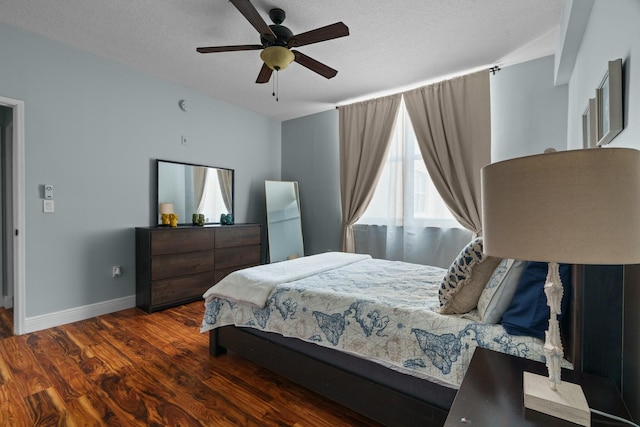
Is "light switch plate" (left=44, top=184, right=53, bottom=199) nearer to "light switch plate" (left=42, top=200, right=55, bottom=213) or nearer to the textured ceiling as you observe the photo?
"light switch plate" (left=42, top=200, right=55, bottom=213)

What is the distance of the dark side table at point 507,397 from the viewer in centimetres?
79

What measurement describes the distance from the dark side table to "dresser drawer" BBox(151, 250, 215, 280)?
10.1 feet

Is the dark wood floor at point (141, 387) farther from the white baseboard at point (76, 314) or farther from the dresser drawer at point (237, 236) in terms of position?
the dresser drawer at point (237, 236)

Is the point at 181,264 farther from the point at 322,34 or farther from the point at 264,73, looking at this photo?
the point at 322,34

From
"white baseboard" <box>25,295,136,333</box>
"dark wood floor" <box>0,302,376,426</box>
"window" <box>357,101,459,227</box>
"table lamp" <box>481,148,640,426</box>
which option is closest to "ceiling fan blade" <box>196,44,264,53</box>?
"table lamp" <box>481,148,640,426</box>

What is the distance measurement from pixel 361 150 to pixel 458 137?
1246 millimetres

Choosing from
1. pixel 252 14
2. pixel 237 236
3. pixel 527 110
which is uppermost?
pixel 252 14

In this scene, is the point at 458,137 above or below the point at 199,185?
above

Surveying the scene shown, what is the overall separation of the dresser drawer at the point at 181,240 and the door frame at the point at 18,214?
3.33 ft

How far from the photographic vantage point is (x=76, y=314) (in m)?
2.98

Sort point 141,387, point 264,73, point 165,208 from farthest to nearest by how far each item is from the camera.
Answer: point 165,208, point 264,73, point 141,387

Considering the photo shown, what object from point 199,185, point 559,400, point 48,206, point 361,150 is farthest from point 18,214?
point 559,400

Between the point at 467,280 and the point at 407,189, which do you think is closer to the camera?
the point at 467,280

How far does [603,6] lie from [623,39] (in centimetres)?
54
